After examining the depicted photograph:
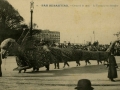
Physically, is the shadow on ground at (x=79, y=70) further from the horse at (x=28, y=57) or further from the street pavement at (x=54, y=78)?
the horse at (x=28, y=57)

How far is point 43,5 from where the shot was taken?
9.20ft

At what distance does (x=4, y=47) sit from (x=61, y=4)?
0.69 metres

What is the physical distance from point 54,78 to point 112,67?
1.86ft

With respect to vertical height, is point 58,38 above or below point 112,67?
above

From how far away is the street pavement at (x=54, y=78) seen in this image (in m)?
2.65

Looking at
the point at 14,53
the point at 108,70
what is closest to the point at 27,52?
the point at 14,53

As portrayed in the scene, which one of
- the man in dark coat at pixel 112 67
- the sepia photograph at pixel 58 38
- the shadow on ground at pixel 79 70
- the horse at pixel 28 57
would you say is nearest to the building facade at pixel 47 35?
the sepia photograph at pixel 58 38

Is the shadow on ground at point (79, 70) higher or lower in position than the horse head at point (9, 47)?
lower

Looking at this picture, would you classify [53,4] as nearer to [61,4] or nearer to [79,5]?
[61,4]

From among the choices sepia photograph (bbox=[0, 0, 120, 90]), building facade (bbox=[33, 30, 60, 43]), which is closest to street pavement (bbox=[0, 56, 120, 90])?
sepia photograph (bbox=[0, 0, 120, 90])

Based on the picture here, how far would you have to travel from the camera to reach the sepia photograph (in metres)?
2.73

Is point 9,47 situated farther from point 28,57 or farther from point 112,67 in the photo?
point 112,67

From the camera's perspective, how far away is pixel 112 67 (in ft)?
9.12

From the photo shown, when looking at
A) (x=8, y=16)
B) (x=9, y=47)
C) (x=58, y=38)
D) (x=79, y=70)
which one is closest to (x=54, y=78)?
(x=79, y=70)
